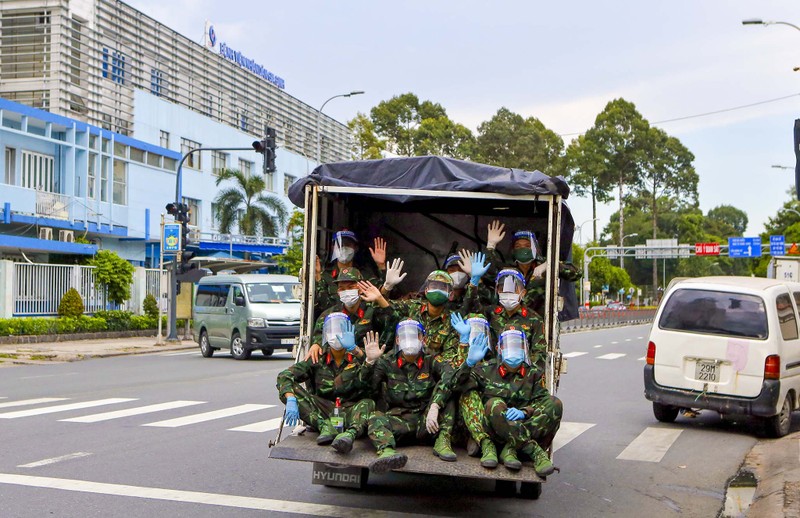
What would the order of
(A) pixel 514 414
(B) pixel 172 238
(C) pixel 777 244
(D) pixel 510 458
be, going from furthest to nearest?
(C) pixel 777 244 → (B) pixel 172 238 → (A) pixel 514 414 → (D) pixel 510 458

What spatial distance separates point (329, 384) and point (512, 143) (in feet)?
211

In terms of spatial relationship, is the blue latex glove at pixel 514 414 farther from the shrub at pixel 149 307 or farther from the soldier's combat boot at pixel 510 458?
the shrub at pixel 149 307

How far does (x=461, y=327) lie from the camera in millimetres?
7242

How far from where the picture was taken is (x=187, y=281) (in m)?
31.0

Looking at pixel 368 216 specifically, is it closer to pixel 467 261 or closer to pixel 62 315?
pixel 467 261

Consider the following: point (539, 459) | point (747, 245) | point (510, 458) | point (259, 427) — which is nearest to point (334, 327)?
point (510, 458)

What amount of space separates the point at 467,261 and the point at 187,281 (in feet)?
78.4

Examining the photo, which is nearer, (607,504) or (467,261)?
(607,504)

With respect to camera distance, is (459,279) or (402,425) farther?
(459,279)

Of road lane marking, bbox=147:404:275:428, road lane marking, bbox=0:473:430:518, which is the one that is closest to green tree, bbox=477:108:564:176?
road lane marking, bbox=147:404:275:428

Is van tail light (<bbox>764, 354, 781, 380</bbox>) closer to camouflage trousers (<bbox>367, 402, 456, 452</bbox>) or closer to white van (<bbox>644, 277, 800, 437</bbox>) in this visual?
white van (<bbox>644, 277, 800, 437</bbox>)

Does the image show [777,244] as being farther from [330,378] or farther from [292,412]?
[292,412]

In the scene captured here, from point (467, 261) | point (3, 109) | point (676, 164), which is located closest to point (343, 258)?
point (467, 261)

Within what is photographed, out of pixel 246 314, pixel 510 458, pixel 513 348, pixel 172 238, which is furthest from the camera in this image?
pixel 172 238
